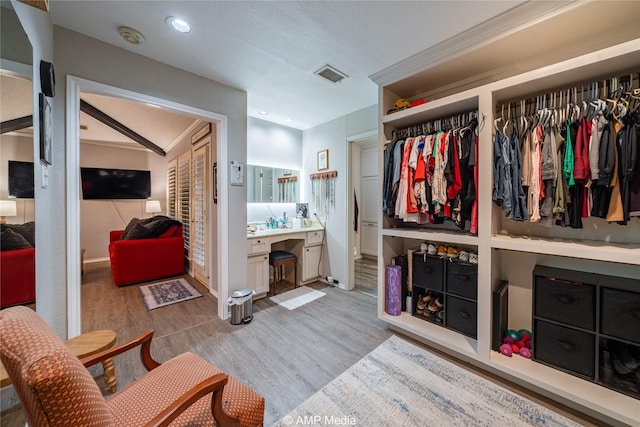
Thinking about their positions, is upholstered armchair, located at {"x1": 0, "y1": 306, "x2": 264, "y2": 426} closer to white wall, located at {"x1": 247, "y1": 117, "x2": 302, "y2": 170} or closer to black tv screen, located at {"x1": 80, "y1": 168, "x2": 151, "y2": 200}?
white wall, located at {"x1": 247, "y1": 117, "x2": 302, "y2": 170}

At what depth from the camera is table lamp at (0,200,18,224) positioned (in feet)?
2.58

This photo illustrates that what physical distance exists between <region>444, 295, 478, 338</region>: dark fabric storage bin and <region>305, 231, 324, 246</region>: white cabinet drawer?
2034 mm

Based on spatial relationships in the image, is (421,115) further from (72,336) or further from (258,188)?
(72,336)

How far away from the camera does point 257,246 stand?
120 inches

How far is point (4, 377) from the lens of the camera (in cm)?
81

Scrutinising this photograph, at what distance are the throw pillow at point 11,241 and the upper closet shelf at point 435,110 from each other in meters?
2.50

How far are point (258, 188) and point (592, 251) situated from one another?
3.54 m

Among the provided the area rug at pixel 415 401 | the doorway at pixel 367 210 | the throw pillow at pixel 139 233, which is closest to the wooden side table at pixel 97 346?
the area rug at pixel 415 401

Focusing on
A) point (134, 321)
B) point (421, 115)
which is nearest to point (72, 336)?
point (134, 321)

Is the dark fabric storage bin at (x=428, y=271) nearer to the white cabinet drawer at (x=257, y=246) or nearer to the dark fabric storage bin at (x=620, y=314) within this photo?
the dark fabric storage bin at (x=620, y=314)

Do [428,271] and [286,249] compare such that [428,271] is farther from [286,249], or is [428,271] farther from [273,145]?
[273,145]

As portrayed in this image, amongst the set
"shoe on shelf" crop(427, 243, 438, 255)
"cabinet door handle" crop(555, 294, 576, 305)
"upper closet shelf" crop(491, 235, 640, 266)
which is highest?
"upper closet shelf" crop(491, 235, 640, 266)

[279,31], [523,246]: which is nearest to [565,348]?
[523,246]

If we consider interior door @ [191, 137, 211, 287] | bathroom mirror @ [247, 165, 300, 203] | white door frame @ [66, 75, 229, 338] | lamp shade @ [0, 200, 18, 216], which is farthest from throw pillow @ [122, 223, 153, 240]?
lamp shade @ [0, 200, 18, 216]
